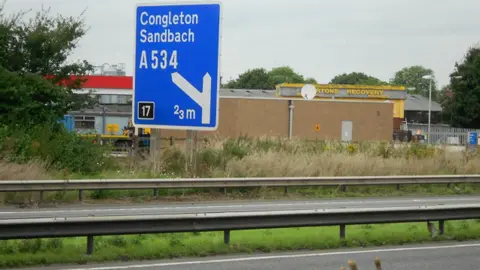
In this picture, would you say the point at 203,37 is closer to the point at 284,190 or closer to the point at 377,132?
the point at 284,190

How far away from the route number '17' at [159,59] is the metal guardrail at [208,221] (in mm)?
10257

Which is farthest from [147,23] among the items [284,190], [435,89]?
[435,89]

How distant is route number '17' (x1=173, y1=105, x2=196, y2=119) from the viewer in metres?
20.6

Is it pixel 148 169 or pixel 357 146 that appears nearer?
pixel 148 169

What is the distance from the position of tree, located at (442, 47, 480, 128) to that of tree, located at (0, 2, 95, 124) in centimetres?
4086

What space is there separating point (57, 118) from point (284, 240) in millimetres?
16336

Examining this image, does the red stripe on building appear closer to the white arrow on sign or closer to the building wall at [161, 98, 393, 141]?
the building wall at [161, 98, 393, 141]

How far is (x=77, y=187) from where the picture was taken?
18.5 m

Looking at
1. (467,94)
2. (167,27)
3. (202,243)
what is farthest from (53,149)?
(467,94)

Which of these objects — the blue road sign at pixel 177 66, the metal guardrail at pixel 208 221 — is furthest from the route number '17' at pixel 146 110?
the metal guardrail at pixel 208 221

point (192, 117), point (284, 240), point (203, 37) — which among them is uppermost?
point (203, 37)

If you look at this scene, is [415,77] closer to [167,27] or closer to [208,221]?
[167,27]

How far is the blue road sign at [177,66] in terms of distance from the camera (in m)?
20.4

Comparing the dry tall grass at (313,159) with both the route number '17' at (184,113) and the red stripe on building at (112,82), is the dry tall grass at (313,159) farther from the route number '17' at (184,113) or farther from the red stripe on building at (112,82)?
the red stripe on building at (112,82)
